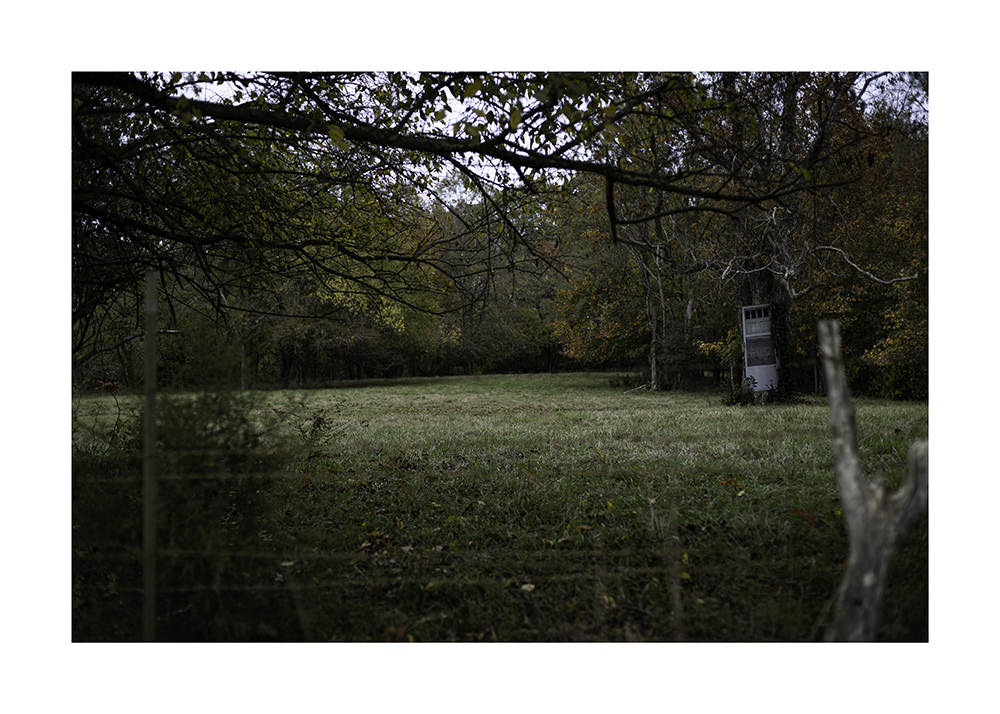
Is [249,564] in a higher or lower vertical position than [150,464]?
lower

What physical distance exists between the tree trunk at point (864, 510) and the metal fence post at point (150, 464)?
7.18 ft

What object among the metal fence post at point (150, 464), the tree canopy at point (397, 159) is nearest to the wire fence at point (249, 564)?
the metal fence post at point (150, 464)

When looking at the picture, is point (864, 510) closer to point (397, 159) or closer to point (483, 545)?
point (483, 545)

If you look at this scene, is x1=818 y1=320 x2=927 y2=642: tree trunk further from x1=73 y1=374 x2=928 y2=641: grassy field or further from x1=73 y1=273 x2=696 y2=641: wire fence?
x1=73 y1=273 x2=696 y2=641: wire fence

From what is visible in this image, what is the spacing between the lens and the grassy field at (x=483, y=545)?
206 cm

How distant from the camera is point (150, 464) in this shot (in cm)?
180

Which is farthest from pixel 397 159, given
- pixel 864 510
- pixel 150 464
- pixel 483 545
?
pixel 864 510

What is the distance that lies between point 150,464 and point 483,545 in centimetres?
164

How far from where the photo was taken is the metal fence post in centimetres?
180

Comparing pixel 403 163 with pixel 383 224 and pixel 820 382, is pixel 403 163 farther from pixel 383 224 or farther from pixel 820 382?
pixel 820 382

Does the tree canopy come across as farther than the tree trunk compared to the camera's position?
Yes

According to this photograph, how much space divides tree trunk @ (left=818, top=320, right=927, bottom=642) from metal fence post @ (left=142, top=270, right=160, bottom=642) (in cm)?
219

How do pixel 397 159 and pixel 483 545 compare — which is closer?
pixel 483 545

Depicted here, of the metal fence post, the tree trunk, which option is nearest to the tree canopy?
the metal fence post
